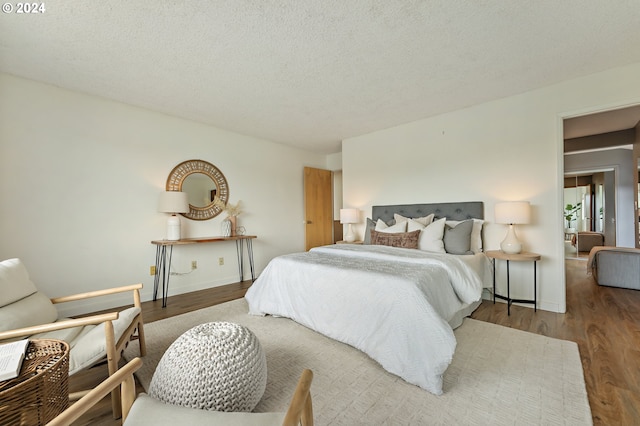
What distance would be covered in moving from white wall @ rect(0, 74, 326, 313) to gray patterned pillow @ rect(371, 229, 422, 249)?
2.40 meters

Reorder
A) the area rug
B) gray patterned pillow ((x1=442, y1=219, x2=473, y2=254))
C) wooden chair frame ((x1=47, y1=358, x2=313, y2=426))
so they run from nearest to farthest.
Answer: wooden chair frame ((x1=47, y1=358, x2=313, y2=426))
the area rug
gray patterned pillow ((x1=442, y1=219, x2=473, y2=254))

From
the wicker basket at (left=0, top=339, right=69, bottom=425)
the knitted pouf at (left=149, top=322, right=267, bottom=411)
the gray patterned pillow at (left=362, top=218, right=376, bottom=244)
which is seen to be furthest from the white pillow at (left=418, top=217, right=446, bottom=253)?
the wicker basket at (left=0, top=339, right=69, bottom=425)

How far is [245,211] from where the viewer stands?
4.57m

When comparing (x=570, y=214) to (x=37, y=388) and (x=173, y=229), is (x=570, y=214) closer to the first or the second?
(x=173, y=229)

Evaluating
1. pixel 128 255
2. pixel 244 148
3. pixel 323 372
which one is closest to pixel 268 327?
pixel 323 372

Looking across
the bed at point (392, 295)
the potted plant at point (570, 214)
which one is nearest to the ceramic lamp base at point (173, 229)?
the bed at point (392, 295)

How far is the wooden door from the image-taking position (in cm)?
549

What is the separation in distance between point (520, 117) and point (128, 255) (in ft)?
16.6

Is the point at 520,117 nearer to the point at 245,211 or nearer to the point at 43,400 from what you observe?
the point at 245,211

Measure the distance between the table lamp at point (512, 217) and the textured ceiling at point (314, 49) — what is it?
1.33 meters

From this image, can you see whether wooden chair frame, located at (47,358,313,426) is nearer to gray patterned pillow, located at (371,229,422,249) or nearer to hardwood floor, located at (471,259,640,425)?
hardwood floor, located at (471,259,640,425)

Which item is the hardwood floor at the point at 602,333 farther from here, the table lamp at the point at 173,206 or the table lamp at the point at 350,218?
the table lamp at the point at 173,206

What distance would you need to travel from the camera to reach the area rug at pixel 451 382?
141cm

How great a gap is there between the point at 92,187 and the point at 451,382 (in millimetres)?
3991
